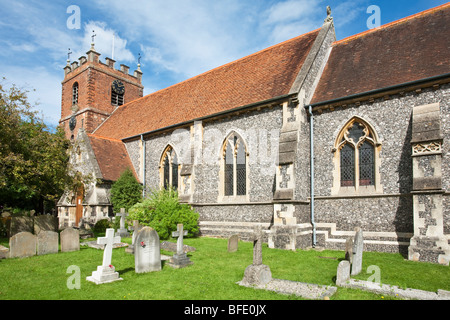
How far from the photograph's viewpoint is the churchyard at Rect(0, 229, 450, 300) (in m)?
5.82

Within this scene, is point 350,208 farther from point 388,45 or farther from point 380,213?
point 388,45

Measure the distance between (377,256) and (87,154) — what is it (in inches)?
594

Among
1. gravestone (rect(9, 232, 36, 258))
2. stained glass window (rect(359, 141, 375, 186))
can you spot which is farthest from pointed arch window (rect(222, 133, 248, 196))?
gravestone (rect(9, 232, 36, 258))

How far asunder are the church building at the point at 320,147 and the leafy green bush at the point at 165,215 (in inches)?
33.5

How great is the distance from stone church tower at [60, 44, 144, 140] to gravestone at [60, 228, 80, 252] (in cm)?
1575

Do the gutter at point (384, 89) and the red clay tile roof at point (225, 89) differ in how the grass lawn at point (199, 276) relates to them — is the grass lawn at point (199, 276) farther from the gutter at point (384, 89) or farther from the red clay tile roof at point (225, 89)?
the red clay tile roof at point (225, 89)

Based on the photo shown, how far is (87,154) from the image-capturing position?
688 inches

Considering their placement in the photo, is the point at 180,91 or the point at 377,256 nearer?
the point at 377,256

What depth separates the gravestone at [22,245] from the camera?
934cm

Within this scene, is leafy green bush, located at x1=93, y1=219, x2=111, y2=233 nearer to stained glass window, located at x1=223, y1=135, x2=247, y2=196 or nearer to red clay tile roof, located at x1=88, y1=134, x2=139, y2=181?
red clay tile roof, located at x1=88, y1=134, x2=139, y2=181

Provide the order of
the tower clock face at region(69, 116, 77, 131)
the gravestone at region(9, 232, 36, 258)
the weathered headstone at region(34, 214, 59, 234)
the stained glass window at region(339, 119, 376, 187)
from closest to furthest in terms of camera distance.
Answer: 1. the gravestone at region(9, 232, 36, 258)
2. the stained glass window at region(339, 119, 376, 187)
3. the weathered headstone at region(34, 214, 59, 234)
4. the tower clock face at region(69, 116, 77, 131)

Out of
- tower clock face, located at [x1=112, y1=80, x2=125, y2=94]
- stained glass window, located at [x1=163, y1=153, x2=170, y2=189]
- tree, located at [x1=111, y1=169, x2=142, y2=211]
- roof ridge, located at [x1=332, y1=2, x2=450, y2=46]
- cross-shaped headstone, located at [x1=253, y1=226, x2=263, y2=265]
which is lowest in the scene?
cross-shaped headstone, located at [x1=253, y1=226, x2=263, y2=265]

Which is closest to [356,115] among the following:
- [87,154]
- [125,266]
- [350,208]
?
[350,208]
